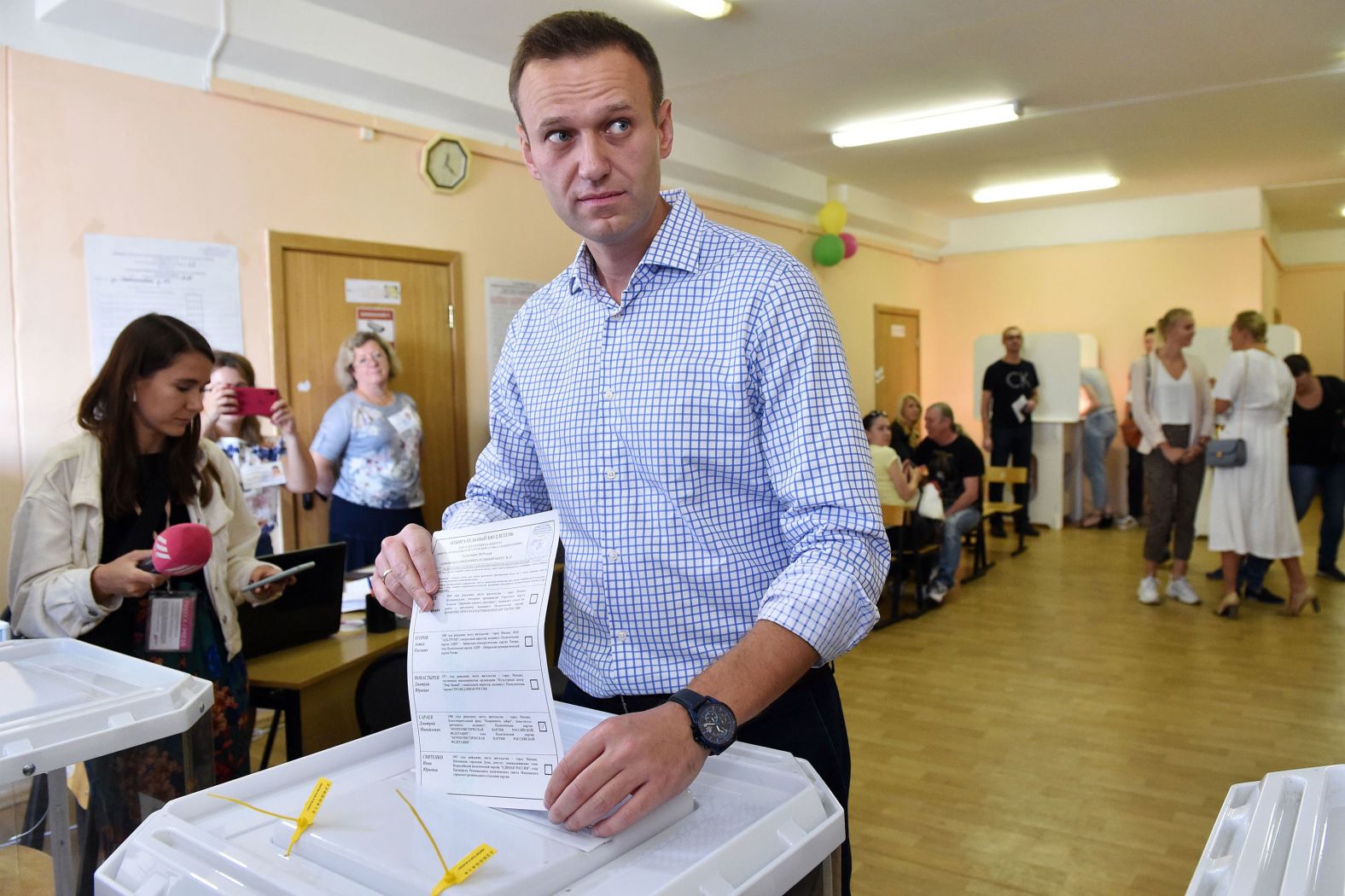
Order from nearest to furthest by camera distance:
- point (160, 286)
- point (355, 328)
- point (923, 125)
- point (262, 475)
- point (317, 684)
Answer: point (317, 684)
point (160, 286)
point (262, 475)
point (355, 328)
point (923, 125)

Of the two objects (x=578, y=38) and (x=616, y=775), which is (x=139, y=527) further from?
(x=616, y=775)

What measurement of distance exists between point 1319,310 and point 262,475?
43.2 ft

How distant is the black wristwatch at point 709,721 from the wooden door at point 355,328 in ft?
12.4

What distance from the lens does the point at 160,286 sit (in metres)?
3.71

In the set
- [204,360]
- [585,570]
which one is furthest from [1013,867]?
[204,360]

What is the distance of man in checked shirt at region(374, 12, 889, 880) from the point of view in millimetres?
994

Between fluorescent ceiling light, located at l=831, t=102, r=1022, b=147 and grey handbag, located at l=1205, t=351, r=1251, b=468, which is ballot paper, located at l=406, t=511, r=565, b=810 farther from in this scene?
fluorescent ceiling light, located at l=831, t=102, r=1022, b=147

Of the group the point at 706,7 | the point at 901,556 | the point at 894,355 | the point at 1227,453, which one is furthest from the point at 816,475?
the point at 894,355

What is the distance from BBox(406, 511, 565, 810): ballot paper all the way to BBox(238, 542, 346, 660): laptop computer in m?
1.80

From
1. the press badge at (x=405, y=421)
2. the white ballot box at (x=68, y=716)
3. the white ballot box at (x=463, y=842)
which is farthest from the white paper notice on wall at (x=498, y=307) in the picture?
the white ballot box at (x=463, y=842)

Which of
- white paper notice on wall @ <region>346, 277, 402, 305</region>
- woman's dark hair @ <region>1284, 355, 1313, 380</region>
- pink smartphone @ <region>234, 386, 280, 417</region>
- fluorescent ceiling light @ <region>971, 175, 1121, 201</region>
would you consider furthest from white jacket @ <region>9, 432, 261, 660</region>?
fluorescent ceiling light @ <region>971, 175, 1121, 201</region>

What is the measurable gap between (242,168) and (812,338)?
3.72 meters

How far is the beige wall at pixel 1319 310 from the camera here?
1202cm

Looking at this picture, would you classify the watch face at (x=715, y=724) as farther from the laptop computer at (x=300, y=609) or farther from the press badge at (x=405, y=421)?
the press badge at (x=405, y=421)
